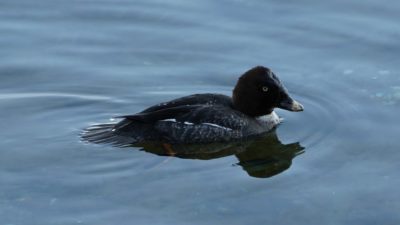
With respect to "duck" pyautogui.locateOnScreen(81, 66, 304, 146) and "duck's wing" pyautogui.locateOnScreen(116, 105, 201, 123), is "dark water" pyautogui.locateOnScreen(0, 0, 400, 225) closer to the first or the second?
"duck" pyautogui.locateOnScreen(81, 66, 304, 146)

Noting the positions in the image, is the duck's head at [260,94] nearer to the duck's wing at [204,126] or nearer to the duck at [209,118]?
the duck at [209,118]

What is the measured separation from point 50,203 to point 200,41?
4.71 metres

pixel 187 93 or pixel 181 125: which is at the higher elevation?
pixel 187 93

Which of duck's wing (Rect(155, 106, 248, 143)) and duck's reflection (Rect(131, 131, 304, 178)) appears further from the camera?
duck's wing (Rect(155, 106, 248, 143))

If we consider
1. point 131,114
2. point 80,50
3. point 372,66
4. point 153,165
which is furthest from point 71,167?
point 372,66

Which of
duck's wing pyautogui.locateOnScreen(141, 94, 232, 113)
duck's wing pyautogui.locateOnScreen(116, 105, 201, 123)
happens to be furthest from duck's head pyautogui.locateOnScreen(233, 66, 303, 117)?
duck's wing pyautogui.locateOnScreen(116, 105, 201, 123)

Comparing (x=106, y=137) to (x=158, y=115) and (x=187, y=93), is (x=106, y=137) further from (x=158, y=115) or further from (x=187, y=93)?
(x=187, y=93)

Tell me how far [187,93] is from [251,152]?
1.54m

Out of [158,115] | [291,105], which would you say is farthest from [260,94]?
[158,115]

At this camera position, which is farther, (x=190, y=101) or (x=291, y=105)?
Answer: (x=291, y=105)

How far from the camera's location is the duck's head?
1236 cm

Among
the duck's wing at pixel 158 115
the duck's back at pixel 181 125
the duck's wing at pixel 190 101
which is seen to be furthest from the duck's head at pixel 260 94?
the duck's wing at pixel 158 115

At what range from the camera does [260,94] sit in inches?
490

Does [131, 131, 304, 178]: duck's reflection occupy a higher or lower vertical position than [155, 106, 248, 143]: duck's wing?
lower
